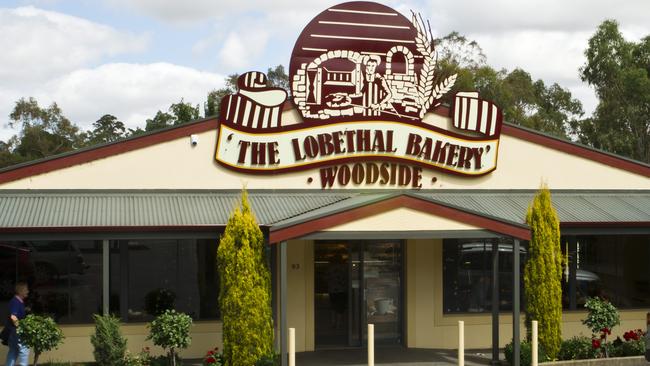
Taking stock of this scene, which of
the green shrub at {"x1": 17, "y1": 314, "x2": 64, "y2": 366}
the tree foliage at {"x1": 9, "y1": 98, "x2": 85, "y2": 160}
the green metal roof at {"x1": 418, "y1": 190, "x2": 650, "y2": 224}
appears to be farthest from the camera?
the tree foliage at {"x1": 9, "y1": 98, "x2": 85, "y2": 160}

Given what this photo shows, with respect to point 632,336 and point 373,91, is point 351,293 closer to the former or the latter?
point 373,91

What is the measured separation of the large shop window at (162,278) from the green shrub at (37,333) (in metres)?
2.19

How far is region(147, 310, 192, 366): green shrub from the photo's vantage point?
1502 cm

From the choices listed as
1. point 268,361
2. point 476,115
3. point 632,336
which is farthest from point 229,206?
point 632,336

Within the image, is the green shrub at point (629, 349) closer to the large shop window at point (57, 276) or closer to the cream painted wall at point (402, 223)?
the cream painted wall at point (402, 223)

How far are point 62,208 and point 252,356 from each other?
4.99 metres

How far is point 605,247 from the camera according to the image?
64.2 feet

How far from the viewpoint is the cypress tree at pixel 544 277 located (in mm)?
16203

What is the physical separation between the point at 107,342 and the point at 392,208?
600 centimetres

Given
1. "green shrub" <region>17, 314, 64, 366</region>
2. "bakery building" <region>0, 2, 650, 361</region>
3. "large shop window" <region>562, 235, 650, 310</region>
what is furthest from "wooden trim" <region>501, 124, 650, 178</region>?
"green shrub" <region>17, 314, 64, 366</region>

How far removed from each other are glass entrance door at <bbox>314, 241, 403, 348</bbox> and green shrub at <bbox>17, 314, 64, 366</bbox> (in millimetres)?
5953

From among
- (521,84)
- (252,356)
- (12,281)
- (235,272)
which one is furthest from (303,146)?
(521,84)

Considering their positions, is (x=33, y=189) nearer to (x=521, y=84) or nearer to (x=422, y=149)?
(x=422, y=149)

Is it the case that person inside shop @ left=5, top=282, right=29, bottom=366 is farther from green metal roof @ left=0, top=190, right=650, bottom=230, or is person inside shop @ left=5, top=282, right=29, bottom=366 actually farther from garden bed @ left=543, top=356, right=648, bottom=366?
garden bed @ left=543, top=356, right=648, bottom=366
